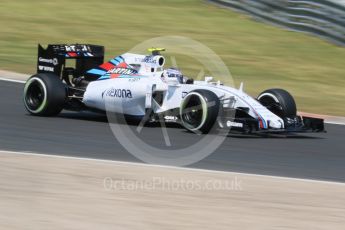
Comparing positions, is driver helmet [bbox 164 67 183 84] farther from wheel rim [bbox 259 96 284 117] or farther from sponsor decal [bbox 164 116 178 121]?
wheel rim [bbox 259 96 284 117]

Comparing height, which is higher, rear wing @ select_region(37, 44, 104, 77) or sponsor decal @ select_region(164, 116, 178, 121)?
rear wing @ select_region(37, 44, 104, 77)

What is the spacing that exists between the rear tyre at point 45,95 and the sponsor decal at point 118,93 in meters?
0.72

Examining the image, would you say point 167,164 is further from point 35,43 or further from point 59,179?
point 35,43

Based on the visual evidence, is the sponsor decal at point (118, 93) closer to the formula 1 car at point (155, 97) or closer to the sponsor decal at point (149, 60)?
the formula 1 car at point (155, 97)

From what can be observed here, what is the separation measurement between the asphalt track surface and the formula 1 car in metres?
0.23

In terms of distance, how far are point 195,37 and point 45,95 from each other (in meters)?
10.3

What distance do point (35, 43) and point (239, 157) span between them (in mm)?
11679

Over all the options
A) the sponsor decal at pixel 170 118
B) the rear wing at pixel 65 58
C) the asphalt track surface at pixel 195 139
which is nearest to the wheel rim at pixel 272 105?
the asphalt track surface at pixel 195 139

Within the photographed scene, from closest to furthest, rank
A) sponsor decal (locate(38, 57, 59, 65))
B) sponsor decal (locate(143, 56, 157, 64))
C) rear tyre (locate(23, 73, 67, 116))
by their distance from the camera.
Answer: sponsor decal (locate(143, 56, 157, 64))
rear tyre (locate(23, 73, 67, 116))
sponsor decal (locate(38, 57, 59, 65))

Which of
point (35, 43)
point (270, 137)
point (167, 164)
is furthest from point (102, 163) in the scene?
point (35, 43)

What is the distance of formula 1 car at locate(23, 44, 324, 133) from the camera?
11.2 meters

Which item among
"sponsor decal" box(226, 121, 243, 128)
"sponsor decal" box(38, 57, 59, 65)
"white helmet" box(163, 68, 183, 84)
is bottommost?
"sponsor decal" box(226, 121, 243, 128)

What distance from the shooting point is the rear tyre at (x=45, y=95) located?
39.8ft

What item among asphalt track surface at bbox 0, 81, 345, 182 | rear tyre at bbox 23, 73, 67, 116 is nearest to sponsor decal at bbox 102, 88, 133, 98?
→ asphalt track surface at bbox 0, 81, 345, 182
